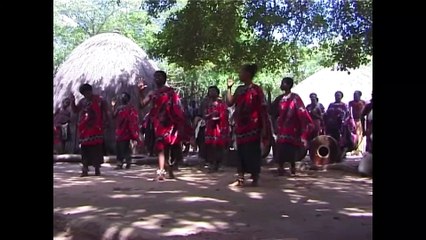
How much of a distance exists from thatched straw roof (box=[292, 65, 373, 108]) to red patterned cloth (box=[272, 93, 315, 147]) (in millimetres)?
14354

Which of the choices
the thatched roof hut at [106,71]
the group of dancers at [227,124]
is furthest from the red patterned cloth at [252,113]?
the thatched roof hut at [106,71]

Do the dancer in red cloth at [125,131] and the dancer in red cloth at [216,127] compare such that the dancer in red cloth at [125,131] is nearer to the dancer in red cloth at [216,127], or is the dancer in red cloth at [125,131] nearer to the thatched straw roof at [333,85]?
the dancer in red cloth at [216,127]

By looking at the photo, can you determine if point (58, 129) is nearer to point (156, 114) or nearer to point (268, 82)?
point (156, 114)

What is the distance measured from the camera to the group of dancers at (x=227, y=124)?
7.52 m

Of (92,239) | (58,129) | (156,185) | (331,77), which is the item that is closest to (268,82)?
(331,77)

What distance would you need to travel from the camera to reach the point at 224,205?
5.90 meters

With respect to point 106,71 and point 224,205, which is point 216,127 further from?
point 106,71

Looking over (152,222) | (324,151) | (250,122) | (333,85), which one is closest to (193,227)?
(152,222)

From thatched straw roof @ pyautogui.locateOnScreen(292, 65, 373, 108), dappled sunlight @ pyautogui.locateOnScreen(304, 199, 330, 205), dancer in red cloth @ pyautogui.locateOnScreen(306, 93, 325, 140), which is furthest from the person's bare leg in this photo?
thatched straw roof @ pyautogui.locateOnScreen(292, 65, 373, 108)

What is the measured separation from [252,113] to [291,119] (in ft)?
5.16

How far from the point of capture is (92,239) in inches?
186

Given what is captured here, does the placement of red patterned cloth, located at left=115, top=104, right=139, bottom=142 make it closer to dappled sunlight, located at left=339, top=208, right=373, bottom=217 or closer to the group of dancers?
the group of dancers

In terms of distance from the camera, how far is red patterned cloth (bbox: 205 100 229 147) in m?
10.2

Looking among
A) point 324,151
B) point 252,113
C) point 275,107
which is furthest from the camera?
point 324,151
